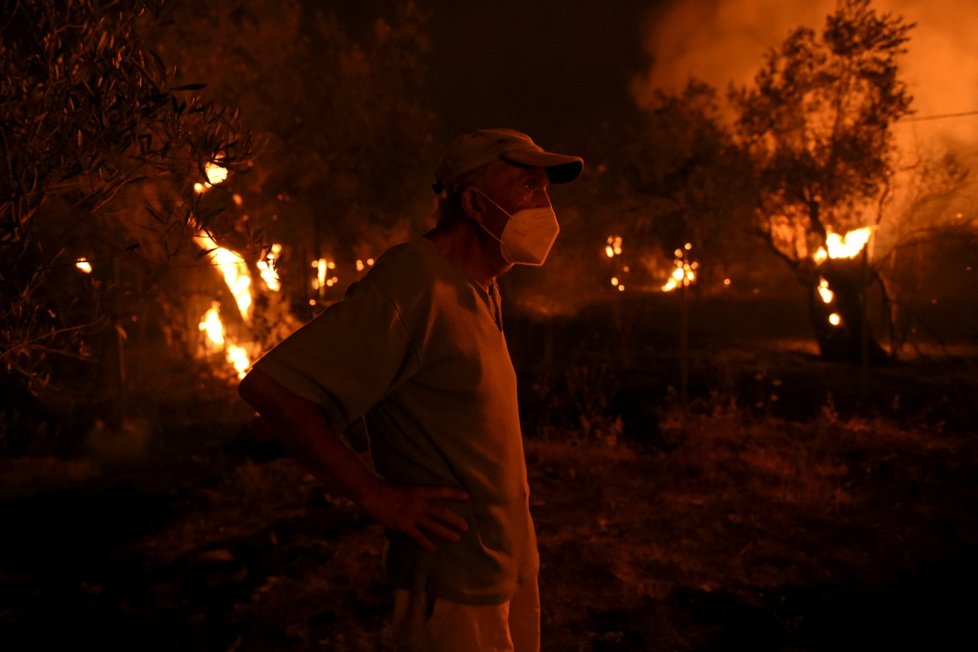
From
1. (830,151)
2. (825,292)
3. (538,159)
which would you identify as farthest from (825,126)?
(538,159)

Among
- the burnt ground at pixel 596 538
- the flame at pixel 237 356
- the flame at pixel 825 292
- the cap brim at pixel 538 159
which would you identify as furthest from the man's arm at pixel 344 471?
the flame at pixel 825 292

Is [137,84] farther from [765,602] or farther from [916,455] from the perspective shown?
[916,455]

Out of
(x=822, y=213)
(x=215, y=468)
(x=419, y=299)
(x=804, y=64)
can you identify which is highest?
(x=804, y=64)

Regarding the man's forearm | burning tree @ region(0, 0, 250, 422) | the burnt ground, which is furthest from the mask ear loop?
burning tree @ region(0, 0, 250, 422)

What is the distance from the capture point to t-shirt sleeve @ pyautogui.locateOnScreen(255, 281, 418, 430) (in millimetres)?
1705

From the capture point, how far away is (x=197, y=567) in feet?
16.8

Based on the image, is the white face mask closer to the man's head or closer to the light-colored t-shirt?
the man's head

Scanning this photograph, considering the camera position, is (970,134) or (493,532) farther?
(970,134)

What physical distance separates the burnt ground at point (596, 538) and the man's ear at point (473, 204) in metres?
0.97

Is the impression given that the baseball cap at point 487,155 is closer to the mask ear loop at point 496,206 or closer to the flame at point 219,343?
the mask ear loop at point 496,206

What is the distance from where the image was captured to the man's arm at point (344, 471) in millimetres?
1701

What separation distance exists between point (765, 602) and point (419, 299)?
386 cm

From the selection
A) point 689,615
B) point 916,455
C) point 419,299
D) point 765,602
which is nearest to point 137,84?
point 419,299

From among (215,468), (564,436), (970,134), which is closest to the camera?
(215,468)
